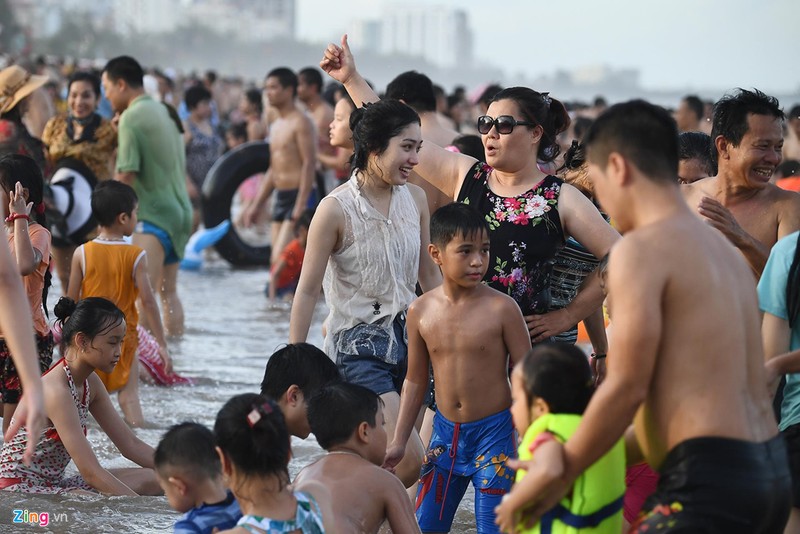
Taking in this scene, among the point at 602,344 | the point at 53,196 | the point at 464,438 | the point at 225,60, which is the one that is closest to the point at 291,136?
the point at 53,196

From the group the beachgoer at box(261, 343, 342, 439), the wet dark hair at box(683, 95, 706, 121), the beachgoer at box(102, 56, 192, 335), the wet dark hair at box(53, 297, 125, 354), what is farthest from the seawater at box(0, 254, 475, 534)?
the wet dark hair at box(683, 95, 706, 121)

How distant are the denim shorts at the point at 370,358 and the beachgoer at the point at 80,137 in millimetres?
4518

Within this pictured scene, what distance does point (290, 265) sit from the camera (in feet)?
36.7

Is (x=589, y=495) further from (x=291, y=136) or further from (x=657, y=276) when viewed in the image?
(x=291, y=136)

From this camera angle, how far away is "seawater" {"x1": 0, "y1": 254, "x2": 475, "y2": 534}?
504cm

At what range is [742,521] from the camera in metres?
2.86

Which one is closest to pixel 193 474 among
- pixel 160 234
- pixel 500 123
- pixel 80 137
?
pixel 500 123

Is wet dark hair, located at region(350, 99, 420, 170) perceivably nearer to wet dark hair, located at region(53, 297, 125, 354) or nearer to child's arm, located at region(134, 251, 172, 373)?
wet dark hair, located at region(53, 297, 125, 354)

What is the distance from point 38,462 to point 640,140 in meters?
3.34

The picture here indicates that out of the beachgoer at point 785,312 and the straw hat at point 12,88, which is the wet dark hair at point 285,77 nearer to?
the straw hat at point 12,88

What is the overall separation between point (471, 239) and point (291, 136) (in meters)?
7.39

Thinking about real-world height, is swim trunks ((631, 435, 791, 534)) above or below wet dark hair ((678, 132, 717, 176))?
below

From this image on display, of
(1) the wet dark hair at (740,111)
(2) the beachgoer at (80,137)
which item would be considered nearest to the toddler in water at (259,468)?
(1) the wet dark hair at (740,111)

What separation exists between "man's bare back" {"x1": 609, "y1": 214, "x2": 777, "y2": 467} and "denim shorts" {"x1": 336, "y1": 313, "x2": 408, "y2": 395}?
2021 millimetres
